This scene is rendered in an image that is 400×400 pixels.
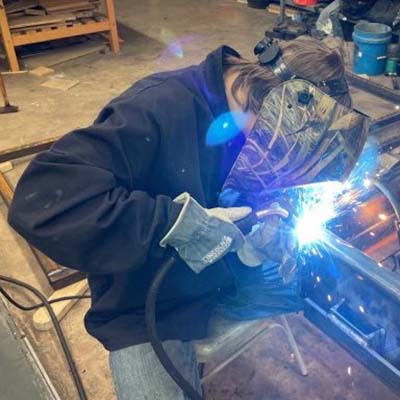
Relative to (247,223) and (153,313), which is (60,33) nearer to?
(247,223)

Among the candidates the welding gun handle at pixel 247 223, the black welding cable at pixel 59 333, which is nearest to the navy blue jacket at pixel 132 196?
the welding gun handle at pixel 247 223

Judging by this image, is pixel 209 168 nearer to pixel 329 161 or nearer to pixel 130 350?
pixel 329 161

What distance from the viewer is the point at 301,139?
1.15 meters

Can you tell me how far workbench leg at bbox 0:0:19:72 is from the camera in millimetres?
4243

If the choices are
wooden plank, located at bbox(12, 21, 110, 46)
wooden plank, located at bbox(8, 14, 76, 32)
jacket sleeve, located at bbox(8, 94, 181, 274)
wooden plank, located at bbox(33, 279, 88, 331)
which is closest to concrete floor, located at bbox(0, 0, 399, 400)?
wooden plank, located at bbox(33, 279, 88, 331)

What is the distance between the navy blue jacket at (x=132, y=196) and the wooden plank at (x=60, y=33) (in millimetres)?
3622

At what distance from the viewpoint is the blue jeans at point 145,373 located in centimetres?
135

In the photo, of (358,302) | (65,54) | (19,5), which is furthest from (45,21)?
(358,302)

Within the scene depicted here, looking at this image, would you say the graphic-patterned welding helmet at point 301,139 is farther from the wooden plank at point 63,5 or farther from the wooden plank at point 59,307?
the wooden plank at point 63,5

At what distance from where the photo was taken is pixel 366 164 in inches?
55.6

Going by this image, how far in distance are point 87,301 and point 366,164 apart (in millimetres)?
1455

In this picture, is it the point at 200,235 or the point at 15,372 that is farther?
the point at 15,372

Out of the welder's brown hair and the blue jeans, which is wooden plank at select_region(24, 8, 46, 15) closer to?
the welder's brown hair

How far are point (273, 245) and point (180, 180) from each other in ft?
1.05
